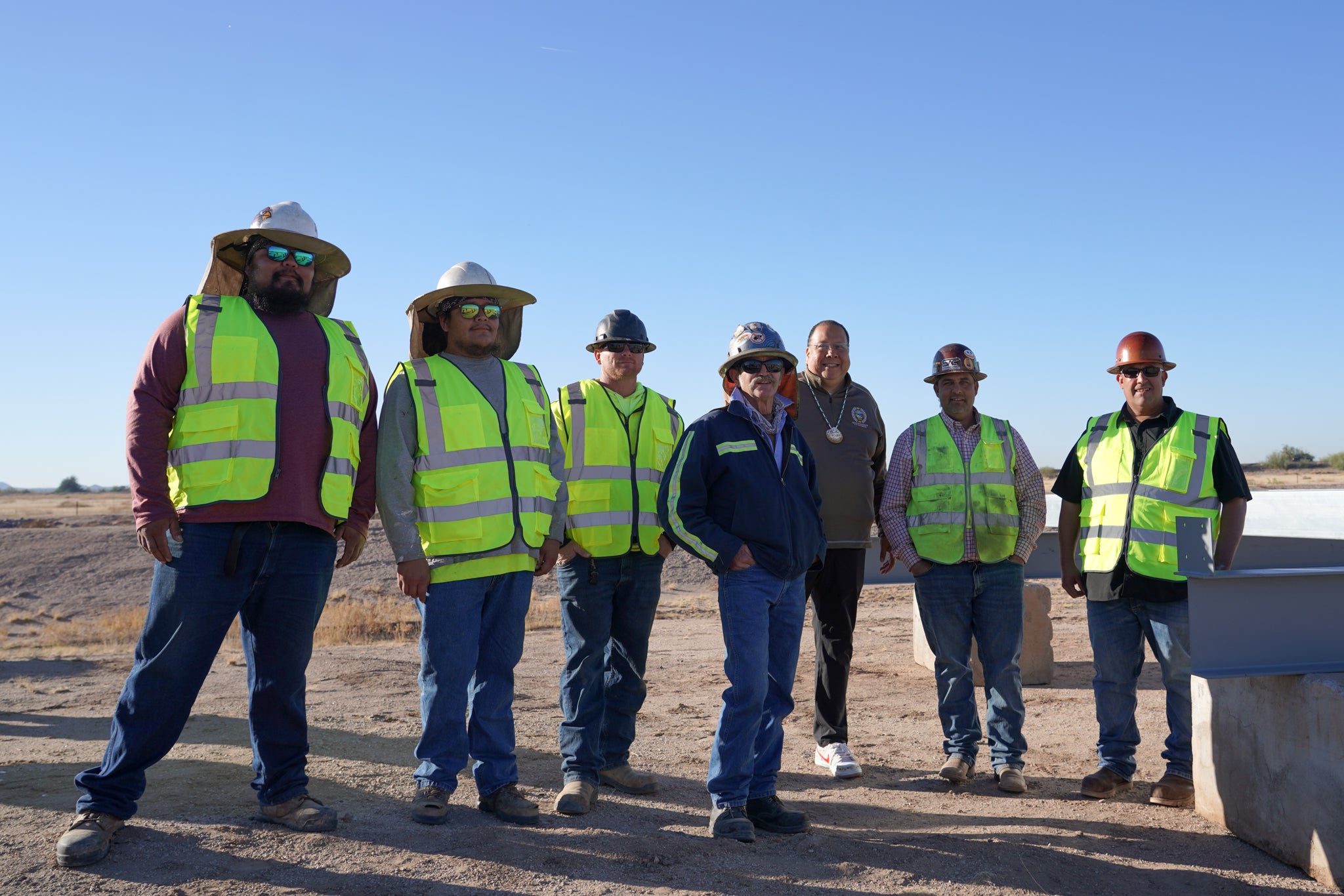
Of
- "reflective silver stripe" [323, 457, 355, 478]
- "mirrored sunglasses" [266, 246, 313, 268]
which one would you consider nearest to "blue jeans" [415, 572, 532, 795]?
"reflective silver stripe" [323, 457, 355, 478]

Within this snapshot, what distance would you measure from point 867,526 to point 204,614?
144 inches

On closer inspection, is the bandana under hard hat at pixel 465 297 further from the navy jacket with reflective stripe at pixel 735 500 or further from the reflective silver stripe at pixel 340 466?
the navy jacket with reflective stripe at pixel 735 500

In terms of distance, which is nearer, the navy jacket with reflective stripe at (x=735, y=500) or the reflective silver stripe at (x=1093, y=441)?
the navy jacket with reflective stripe at (x=735, y=500)

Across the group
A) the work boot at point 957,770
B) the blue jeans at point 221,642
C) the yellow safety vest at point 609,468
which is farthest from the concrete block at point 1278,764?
the blue jeans at point 221,642

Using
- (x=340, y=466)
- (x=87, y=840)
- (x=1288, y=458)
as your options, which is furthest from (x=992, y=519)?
(x=1288, y=458)

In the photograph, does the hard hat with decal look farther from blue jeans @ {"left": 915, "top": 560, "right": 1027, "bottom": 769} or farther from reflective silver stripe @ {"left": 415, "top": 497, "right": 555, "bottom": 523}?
blue jeans @ {"left": 915, "top": 560, "right": 1027, "bottom": 769}

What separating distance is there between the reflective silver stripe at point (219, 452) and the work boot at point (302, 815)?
1551mm

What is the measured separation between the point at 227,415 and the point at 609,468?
193 cm

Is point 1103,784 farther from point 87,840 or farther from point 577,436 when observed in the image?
point 87,840

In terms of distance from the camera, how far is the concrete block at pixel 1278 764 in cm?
404

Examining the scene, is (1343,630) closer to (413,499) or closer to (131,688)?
(413,499)

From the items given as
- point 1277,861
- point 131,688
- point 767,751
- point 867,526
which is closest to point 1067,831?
point 1277,861

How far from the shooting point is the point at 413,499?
470cm

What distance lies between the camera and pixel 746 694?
4.51m
